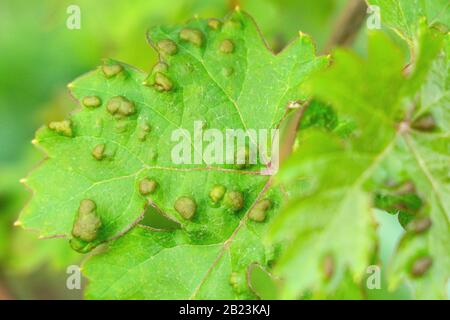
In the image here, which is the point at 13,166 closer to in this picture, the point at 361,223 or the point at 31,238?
the point at 31,238

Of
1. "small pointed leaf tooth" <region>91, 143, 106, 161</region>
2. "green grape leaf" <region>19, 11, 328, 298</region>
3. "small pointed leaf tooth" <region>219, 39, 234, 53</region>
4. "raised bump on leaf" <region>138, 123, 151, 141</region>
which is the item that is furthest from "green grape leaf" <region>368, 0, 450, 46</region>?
"small pointed leaf tooth" <region>91, 143, 106, 161</region>

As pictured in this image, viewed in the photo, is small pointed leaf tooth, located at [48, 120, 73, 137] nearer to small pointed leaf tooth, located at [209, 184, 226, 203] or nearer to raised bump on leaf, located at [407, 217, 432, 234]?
small pointed leaf tooth, located at [209, 184, 226, 203]

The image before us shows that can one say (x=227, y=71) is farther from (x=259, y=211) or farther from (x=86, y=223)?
(x=86, y=223)

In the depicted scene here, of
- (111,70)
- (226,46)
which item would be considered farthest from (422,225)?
(111,70)

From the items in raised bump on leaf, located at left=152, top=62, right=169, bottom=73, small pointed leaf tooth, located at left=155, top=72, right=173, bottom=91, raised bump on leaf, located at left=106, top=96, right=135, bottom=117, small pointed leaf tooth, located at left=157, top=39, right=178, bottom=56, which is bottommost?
raised bump on leaf, located at left=106, top=96, right=135, bottom=117

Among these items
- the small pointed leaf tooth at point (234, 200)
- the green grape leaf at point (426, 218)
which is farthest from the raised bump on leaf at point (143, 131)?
the green grape leaf at point (426, 218)

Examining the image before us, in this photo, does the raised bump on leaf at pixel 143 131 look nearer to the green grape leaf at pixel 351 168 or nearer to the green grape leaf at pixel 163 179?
the green grape leaf at pixel 163 179
